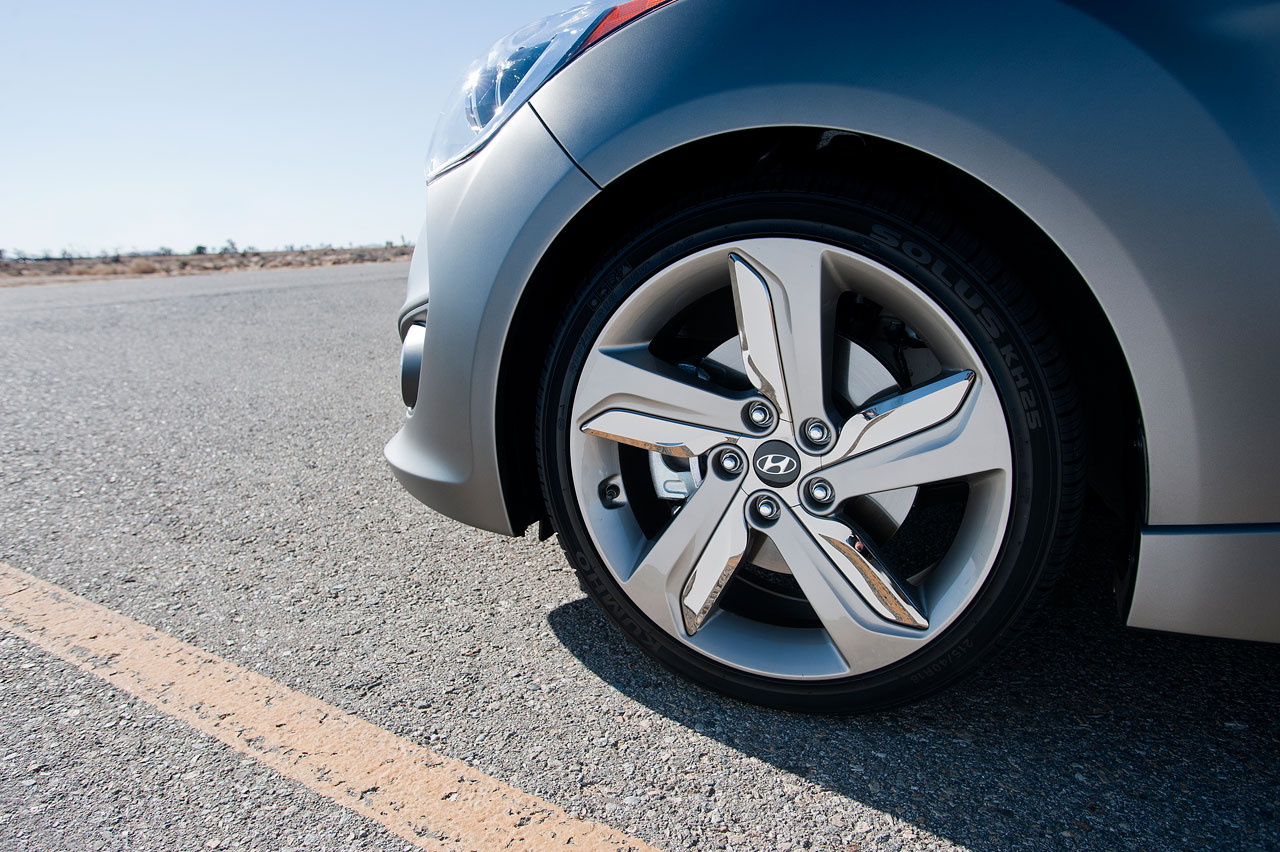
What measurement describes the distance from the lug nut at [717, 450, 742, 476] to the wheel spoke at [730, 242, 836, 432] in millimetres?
116

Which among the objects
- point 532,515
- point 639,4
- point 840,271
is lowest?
point 532,515

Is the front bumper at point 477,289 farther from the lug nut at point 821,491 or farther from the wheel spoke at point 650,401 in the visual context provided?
the lug nut at point 821,491

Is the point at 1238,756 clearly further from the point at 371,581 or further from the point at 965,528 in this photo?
the point at 371,581

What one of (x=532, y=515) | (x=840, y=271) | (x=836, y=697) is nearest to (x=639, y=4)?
(x=840, y=271)

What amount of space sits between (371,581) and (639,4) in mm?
1527

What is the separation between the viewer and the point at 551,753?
1506mm

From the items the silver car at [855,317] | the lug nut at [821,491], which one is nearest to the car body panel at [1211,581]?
the silver car at [855,317]

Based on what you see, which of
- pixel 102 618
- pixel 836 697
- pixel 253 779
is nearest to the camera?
pixel 253 779

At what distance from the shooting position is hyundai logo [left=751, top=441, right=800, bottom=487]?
152 cm

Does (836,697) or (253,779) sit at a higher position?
(836,697)

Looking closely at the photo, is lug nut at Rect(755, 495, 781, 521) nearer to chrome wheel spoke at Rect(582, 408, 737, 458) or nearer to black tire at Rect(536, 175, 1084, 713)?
chrome wheel spoke at Rect(582, 408, 737, 458)

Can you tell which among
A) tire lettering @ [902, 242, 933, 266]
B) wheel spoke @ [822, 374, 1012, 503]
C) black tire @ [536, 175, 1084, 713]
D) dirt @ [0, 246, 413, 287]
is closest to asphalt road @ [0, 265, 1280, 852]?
black tire @ [536, 175, 1084, 713]

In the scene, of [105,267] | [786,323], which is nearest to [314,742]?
[786,323]

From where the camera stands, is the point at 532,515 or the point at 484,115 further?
the point at 532,515
